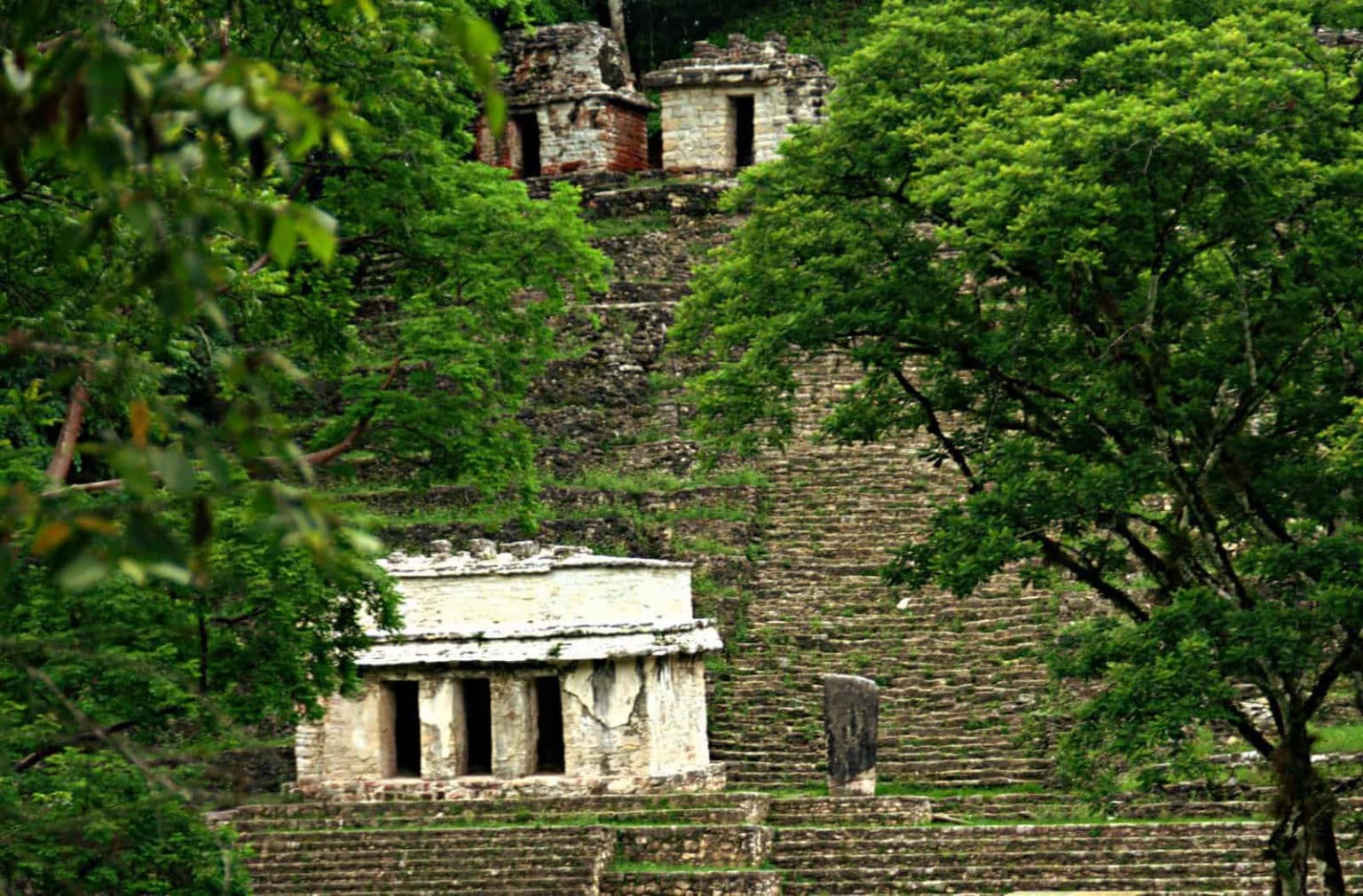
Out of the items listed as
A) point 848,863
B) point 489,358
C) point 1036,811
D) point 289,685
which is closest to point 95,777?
point 289,685

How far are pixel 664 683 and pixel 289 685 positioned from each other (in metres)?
8.45

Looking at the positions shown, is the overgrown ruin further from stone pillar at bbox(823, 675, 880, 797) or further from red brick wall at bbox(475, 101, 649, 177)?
red brick wall at bbox(475, 101, 649, 177)

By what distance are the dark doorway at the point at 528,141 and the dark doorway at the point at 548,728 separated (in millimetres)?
17265

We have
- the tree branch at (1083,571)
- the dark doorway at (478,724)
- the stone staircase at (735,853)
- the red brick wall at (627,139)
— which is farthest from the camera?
the red brick wall at (627,139)

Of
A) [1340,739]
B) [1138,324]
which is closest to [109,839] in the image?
[1138,324]

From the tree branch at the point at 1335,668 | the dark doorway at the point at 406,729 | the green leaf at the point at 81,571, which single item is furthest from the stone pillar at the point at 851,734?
the green leaf at the point at 81,571

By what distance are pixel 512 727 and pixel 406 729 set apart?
2.19m

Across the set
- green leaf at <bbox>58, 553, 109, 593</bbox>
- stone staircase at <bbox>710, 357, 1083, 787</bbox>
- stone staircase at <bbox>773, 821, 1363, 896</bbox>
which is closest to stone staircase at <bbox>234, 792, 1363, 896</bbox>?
stone staircase at <bbox>773, 821, 1363, 896</bbox>

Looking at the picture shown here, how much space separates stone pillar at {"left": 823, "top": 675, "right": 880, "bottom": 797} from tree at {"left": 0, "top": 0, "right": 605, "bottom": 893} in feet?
15.8

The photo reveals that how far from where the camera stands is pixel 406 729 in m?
24.3

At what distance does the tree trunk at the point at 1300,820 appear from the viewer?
1364 centimetres

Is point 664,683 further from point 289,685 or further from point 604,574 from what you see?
point 289,685

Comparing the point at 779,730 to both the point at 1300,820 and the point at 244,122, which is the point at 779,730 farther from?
the point at 244,122

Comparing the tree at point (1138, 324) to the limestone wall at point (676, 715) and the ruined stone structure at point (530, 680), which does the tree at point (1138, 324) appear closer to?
the ruined stone structure at point (530, 680)
